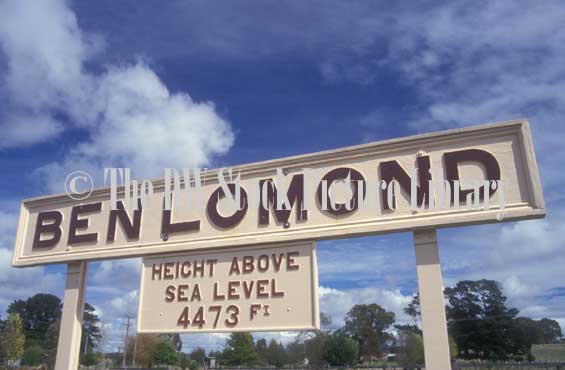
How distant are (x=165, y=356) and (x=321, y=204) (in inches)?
2472

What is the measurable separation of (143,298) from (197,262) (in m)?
0.97

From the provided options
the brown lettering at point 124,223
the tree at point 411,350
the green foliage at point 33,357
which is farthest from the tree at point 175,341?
the brown lettering at point 124,223

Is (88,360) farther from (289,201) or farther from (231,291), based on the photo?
(289,201)

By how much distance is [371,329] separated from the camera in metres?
→ 62.8

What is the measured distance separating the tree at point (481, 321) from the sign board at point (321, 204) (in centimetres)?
4868

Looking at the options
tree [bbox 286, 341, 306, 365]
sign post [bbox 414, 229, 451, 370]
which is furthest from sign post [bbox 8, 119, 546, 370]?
tree [bbox 286, 341, 306, 365]

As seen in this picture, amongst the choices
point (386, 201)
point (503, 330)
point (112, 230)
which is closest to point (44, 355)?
point (503, 330)

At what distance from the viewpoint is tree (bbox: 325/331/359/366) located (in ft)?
163

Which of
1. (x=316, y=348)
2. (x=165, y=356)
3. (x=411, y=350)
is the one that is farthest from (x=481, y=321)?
(x=165, y=356)

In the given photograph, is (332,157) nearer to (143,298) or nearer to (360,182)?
(360,182)

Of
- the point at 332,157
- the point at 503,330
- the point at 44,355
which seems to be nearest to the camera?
the point at 332,157

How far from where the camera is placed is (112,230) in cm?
738

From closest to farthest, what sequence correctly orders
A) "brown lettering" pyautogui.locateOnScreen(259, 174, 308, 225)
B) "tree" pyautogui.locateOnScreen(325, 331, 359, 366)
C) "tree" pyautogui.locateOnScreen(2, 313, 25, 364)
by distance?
"brown lettering" pyautogui.locateOnScreen(259, 174, 308, 225) < "tree" pyautogui.locateOnScreen(2, 313, 25, 364) < "tree" pyautogui.locateOnScreen(325, 331, 359, 366)

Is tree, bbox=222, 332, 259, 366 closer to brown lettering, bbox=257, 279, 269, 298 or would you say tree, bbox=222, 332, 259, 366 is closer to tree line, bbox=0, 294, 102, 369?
tree line, bbox=0, 294, 102, 369
